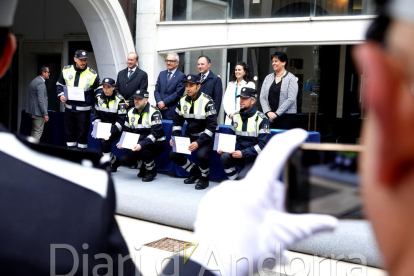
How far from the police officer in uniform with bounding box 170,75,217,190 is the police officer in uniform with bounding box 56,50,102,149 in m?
1.63

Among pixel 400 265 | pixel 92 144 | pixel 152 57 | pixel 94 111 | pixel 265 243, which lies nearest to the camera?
pixel 400 265

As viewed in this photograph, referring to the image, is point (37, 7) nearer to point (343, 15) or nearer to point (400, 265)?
point (343, 15)

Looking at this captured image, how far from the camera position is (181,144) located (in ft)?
20.6

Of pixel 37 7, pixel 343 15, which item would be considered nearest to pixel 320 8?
pixel 343 15

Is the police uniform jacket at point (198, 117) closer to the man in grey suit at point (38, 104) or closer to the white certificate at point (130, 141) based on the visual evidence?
the white certificate at point (130, 141)

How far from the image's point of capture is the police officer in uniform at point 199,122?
6.17 meters

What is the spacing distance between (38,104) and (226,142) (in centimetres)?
491

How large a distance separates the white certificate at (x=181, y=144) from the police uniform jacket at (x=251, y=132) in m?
0.69

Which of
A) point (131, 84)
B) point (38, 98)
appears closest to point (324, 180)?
point (131, 84)

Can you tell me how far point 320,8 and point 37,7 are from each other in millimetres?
7028

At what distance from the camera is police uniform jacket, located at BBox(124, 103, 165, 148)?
6461mm

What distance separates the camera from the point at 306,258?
4168 millimetres

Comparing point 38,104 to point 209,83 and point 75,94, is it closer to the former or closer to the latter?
point 75,94

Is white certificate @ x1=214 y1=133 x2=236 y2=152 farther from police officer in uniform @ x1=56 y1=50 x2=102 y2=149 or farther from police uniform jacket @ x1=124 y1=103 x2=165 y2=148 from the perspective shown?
police officer in uniform @ x1=56 y1=50 x2=102 y2=149
